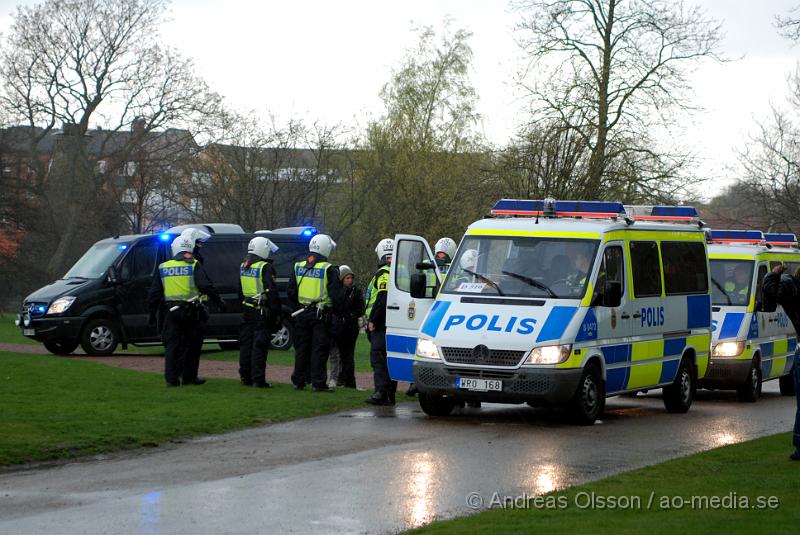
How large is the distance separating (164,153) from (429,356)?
37.0m

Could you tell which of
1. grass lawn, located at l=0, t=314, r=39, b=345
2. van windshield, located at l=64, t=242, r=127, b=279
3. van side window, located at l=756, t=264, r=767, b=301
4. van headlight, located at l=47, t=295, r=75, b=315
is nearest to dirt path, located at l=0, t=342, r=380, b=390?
van headlight, located at l=47, t=295, r=75, b=315

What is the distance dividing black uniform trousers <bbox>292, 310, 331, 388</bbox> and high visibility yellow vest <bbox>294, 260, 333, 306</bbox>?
0.19 m

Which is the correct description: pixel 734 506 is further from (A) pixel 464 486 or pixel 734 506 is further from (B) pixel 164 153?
(B) pixel 164 153

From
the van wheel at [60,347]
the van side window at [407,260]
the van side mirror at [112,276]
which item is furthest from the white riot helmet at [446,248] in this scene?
the van wheel at [60,347]

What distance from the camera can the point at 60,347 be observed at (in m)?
24.6

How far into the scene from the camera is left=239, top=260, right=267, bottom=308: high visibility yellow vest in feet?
57.3

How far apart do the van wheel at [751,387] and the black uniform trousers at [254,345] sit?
6999mm

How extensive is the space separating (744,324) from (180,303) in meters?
8.22

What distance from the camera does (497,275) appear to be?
48.4ft

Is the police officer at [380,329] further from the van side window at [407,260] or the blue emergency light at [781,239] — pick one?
the blue emergency light at [781,239]

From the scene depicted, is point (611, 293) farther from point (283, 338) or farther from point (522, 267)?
point (283, 338)

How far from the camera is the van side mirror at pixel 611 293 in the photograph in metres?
14.5

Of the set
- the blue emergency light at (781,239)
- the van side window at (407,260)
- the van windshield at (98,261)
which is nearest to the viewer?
the van side window at (407,260)

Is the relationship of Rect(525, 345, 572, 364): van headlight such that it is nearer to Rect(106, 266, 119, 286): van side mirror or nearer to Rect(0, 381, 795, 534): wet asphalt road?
Rect(0, 381, 795, 534): wet asphalt road
